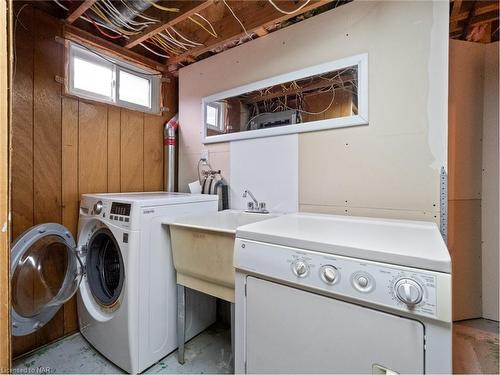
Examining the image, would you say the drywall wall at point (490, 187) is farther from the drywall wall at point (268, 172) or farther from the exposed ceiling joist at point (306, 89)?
the drywall wall at point (268, 172)

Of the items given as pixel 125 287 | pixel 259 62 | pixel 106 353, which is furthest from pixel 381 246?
pixel 106 353

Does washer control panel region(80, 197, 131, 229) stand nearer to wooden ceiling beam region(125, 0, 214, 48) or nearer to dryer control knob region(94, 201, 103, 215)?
dryer control knob region(94, 201, 103, 215)

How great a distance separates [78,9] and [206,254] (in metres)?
1.76

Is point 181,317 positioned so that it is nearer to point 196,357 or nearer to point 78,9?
point 196,357

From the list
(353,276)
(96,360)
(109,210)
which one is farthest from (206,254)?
(96,360)

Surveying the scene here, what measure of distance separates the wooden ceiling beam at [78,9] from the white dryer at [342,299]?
1.67m

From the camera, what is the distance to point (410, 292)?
2.19 ft

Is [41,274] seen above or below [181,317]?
above

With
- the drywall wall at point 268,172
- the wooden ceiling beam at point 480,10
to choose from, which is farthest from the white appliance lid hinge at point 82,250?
the wooden ceiling beam at point 480,10

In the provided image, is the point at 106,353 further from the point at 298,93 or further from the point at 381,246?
the point at 298,93

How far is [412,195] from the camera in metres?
1.29

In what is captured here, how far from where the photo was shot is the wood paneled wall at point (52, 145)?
60.0 inches

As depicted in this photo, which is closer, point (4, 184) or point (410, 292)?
point (4, 184)

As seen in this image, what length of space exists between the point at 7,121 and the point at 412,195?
63.5 inches
